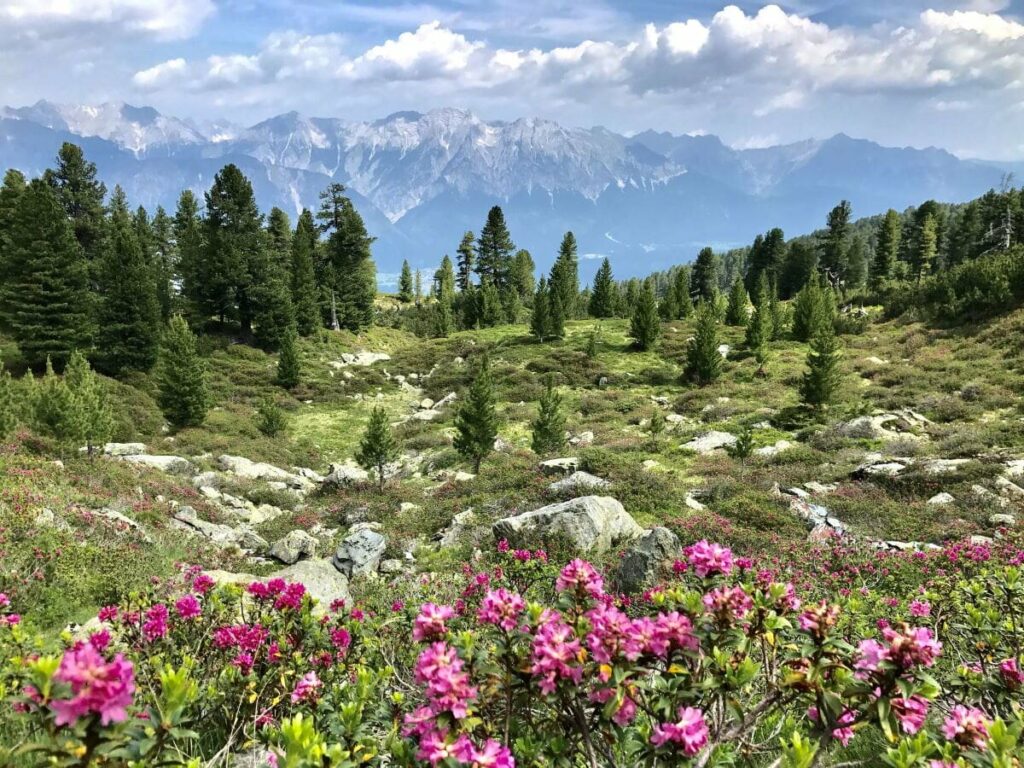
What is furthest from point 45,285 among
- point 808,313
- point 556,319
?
point 808,313

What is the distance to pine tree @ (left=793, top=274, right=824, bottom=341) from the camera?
41656 millimetres

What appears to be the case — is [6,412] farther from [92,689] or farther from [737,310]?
[737,310]

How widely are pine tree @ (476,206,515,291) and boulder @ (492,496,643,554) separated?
187ft

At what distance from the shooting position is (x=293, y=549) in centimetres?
1296

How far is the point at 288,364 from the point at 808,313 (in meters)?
37.7

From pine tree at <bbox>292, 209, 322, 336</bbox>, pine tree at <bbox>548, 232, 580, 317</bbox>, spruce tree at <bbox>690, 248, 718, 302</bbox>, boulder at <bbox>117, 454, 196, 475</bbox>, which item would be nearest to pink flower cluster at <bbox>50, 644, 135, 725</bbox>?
boulder at <bbox>117, 454, 196, 475</bbox>

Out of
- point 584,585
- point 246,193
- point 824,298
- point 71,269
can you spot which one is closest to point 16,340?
point 71,269

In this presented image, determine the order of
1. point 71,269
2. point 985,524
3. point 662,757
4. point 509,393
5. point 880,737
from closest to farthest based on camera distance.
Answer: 1. point 662,757
2. point 880,737
3. point 985,524
4. point 71,269
5. point 509,393

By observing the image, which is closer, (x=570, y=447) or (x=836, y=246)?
(x=570, y=447)

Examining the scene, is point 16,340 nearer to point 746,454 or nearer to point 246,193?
point 246,193

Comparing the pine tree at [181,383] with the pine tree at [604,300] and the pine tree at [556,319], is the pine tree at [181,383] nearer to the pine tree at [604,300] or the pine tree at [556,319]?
the pine tree at [556,319]

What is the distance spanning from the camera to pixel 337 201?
5497 centimetres

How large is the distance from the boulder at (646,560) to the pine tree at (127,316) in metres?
32.5

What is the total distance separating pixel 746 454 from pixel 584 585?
17.8 m
